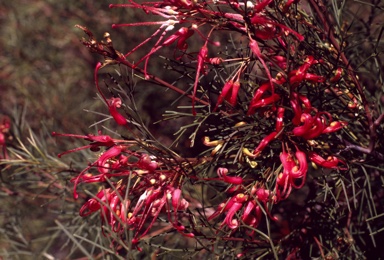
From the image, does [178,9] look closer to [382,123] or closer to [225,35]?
[382,123]

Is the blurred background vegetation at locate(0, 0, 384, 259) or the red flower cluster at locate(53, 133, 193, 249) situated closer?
the red flower cluster at locate(53, 133, 193, 249)

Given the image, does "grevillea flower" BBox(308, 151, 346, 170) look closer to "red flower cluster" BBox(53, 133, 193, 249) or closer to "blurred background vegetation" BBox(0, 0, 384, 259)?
"red flower cluster" BBox(53, 133, 193, 249)

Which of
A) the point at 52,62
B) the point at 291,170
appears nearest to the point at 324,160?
the point at 291,170

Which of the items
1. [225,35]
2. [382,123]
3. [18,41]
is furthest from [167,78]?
[382,123]

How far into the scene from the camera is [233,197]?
1.80 feet

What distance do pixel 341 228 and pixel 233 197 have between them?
21 cm

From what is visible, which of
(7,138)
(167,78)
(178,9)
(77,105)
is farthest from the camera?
(77,105)

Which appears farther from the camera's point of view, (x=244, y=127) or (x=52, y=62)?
(x=52, y=62)

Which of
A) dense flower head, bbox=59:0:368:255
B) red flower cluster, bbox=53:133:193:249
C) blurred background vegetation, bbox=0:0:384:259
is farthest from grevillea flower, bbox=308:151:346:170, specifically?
blurred background vegetation, bbox=0:0:384:259

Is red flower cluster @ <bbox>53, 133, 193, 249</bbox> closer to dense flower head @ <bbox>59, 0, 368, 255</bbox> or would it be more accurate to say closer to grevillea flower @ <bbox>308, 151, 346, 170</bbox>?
dense flower head @ <bbox>59, 0, 368, 255</bbox>

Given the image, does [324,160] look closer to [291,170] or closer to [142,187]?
[291,170]

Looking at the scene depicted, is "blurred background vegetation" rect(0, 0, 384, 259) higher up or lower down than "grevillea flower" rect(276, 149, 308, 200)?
lower down

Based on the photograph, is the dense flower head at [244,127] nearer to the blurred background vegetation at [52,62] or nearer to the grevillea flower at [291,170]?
the grevillea flower at [291,170]

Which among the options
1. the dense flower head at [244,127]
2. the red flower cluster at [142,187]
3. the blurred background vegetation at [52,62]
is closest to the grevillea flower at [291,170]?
the dense flower head at [244,127]
